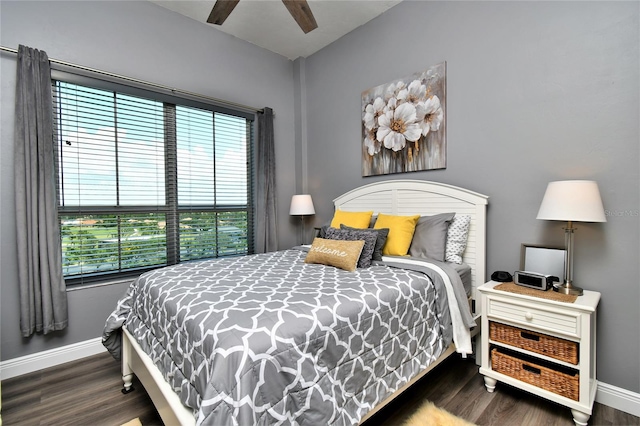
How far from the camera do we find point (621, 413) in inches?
67.8

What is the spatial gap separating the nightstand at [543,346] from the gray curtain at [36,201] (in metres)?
3.08

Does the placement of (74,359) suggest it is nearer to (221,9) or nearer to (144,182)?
(144,182)

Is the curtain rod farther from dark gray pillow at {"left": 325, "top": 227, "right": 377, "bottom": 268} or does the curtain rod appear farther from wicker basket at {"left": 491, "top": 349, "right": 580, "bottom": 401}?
wicker basket at {"left": 491, "top": 349, "right": 580, "bottom": 401}

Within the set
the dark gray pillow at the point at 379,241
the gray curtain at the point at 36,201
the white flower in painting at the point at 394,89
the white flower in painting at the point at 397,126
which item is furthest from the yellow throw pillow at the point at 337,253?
the gray curtain at the point at 36,201

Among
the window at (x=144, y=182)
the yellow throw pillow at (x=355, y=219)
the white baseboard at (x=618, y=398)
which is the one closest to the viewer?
the white baseboard at (x=618, y=398)

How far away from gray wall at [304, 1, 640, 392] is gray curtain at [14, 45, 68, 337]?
111 inches

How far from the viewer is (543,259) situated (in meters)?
2.01

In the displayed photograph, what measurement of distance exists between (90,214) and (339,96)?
107 inches

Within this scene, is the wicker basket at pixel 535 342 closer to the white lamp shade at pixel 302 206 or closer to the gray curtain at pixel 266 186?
the white lamp shade at pixel 302 206

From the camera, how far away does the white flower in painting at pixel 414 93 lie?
2.65m

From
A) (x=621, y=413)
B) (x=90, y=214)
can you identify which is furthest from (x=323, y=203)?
(x=621, y=413)

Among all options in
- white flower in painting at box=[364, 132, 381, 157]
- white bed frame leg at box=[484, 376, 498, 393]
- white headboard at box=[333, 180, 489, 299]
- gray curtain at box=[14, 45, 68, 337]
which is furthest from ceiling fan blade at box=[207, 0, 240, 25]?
white bed frame leg at box=[484, 376, 498, 393]

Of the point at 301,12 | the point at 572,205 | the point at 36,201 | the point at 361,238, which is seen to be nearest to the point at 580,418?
the point at 572,205

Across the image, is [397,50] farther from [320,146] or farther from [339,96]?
[320,146]
